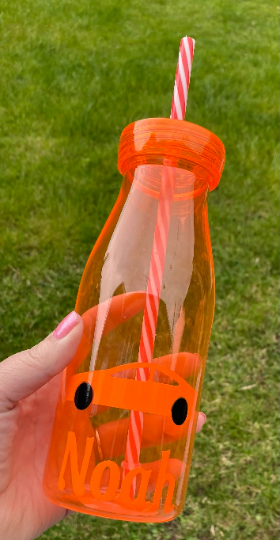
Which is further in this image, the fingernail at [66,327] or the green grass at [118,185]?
the green grass at [118,185]

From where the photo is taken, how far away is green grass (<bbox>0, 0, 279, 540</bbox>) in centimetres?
197

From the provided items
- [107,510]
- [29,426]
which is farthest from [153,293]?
[29,426]

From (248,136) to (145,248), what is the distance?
1894 mm

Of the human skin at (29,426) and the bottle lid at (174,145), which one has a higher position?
the bottle lid at (174,145)

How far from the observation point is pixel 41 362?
3.59 ft

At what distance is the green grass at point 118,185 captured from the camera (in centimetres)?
197

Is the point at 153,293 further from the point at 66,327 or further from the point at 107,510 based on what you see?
the point at 107,510

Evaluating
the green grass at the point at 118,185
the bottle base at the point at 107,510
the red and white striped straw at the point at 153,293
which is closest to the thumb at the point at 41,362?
the red and white striped straw at the point at 153,293

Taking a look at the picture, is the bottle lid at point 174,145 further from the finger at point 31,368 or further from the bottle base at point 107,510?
the bottle base at point 107,510

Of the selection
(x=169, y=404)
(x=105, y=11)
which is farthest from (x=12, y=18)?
(x=169, y=404)

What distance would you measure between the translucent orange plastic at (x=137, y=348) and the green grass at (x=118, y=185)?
910 millimetres

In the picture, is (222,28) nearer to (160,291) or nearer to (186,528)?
(160,291)

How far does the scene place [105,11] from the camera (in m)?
3.13

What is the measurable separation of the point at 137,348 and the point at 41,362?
244 millimetres
